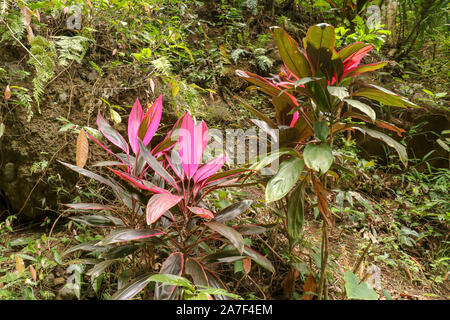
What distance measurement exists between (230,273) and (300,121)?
88 cm

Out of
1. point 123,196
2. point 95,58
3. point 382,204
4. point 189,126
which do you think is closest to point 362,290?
point 189,126

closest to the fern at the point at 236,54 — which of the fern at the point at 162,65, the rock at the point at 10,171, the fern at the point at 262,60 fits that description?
the fern at the point at 262,60

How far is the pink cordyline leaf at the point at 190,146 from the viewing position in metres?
1.06

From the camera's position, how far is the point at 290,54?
3.53ft

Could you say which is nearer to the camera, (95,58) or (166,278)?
(166,278)

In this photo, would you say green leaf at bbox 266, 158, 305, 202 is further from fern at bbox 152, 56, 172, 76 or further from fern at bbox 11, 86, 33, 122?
fern at bbox 11, 86, 33, 122

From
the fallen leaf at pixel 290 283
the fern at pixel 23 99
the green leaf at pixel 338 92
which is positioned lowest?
the fallen leaf at pixel 290 283

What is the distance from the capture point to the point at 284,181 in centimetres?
98

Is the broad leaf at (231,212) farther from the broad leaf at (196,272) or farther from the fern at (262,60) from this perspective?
the fern at (262,60)

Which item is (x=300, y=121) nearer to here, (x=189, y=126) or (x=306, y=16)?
(x=189, y=126)

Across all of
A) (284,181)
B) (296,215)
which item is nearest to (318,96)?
(284,181)

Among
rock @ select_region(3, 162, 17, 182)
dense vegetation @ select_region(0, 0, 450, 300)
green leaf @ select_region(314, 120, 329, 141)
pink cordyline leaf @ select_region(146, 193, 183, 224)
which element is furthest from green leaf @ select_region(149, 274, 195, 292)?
rock @ select_region(3, 162, 17, 182)

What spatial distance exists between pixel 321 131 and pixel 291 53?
13.4 inches

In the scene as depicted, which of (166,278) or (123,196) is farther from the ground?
(123,196)
